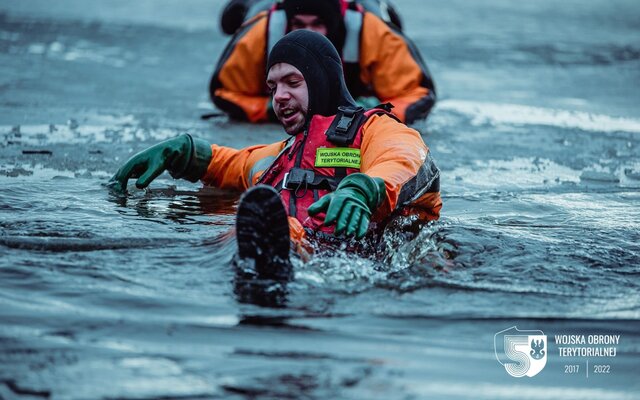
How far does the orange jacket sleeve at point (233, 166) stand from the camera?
5512 millimetres

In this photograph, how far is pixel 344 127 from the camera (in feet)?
15.4

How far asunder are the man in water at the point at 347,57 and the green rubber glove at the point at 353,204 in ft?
12.1

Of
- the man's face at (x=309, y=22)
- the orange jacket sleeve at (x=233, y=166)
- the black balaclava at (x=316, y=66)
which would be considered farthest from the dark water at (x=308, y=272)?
the man's face at (x=309, y=22)

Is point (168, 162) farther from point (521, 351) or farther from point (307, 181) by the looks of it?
point (521, 351)

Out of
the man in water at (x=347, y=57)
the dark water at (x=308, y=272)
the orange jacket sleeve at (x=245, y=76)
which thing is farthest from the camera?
the orange jacket sleeve at (x=245, y=76)

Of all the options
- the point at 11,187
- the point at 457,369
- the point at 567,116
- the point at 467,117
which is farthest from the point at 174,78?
the point at 457,369

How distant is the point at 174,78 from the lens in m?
10.5

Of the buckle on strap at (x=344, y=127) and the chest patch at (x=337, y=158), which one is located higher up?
the buckle on strap at (x=344, y=127)

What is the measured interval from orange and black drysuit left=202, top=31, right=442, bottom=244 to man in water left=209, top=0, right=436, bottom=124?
9.54 feet

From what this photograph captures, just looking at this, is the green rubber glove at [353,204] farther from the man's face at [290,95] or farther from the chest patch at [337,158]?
the man's face at [290,95]

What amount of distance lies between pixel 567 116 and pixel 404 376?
6.24 m

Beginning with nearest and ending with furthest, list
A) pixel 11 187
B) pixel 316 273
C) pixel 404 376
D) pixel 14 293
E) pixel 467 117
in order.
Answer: pixel 404 376, pixel 14 293, pixel 316 273, pixel 11 187, pixel 467 117

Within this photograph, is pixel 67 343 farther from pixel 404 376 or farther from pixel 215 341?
pixel 404 376

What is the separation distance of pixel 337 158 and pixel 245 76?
3860 millimetres
